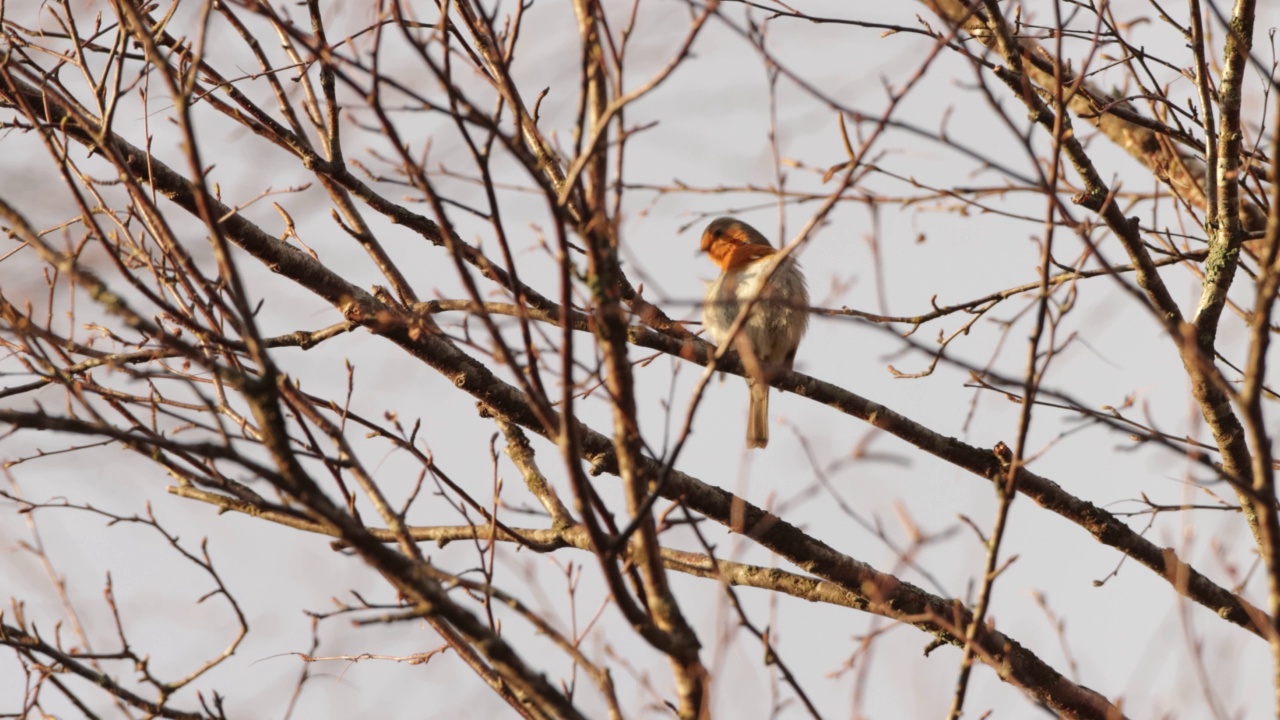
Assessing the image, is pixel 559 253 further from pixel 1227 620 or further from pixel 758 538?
pixel 1227 620

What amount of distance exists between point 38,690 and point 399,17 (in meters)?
2.24

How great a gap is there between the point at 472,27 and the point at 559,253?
128cm

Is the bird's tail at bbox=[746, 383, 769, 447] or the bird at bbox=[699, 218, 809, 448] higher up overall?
the bird at bbox=[699, 218, 809, 448]

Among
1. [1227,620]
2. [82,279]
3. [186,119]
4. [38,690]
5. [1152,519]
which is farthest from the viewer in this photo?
[1152,519]

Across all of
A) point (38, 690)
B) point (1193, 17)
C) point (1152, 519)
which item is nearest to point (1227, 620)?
point (1152, 519)

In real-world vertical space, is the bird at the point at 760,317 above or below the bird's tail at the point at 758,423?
above

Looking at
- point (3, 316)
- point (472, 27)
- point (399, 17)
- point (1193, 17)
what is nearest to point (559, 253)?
point (399, 17)

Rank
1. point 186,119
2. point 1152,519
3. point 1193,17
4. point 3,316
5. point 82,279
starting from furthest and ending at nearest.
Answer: point 1152,519
point 1193,17
point 3,316
point 82,279
point 186,119

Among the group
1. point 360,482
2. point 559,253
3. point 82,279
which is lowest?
point 559,253

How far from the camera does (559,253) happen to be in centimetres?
180

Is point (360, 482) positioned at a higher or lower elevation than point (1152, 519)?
higher

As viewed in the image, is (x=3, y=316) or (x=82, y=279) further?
(x=3, y=316)

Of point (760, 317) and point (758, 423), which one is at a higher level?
point (760, 317)

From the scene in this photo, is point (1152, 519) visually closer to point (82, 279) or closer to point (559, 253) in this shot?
point (559, 253)
